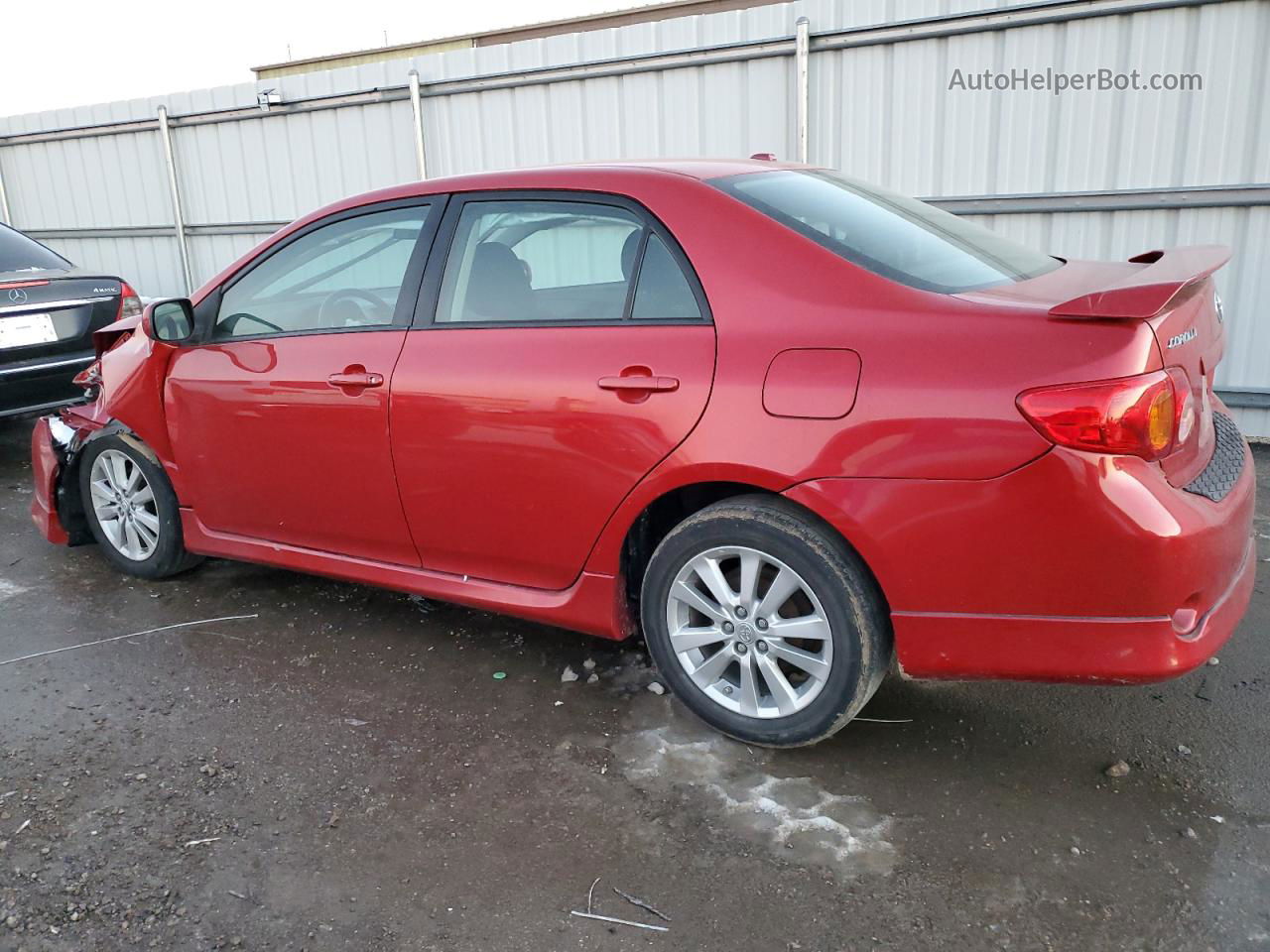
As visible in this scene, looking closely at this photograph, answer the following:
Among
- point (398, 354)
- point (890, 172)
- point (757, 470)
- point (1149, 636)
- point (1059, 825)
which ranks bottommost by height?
point (1059, 825)

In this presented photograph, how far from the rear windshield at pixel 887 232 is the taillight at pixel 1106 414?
0.45m

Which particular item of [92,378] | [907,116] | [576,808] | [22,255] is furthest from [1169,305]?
[22,255]

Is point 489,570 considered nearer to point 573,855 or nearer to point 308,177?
point 573,855

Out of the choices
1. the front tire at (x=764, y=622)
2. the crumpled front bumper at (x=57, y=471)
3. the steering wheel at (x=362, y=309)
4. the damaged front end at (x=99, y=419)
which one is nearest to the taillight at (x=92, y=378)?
the damaged front end at (x=99, y=419)

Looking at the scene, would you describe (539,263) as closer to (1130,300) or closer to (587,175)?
(587,175)

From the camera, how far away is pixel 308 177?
368 inches

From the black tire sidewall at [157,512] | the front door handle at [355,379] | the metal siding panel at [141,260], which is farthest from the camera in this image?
the metal siding panel at [141,260]

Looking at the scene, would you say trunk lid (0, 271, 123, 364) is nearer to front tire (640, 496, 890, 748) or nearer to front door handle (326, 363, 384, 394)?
front door handle (326, 363, 384, 394)

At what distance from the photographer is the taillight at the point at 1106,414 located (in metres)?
2.26

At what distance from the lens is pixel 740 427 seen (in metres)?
2.66

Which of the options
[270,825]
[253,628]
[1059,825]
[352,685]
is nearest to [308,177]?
[253,628]

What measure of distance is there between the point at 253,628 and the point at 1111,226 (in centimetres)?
550

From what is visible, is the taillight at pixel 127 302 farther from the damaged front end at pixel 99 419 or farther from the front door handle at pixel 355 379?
the front door handle at pixel 355 379

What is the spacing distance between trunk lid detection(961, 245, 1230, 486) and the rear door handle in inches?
31.8
